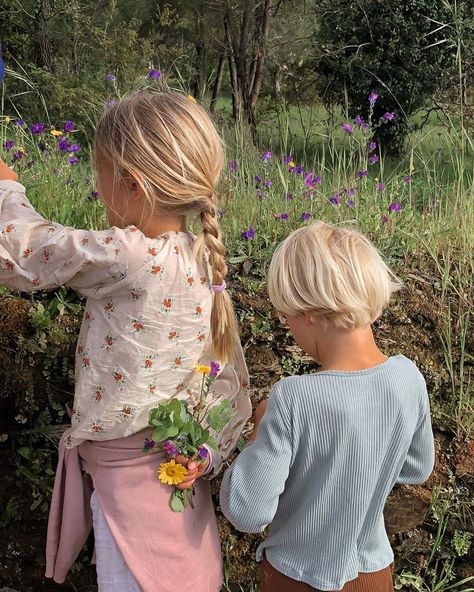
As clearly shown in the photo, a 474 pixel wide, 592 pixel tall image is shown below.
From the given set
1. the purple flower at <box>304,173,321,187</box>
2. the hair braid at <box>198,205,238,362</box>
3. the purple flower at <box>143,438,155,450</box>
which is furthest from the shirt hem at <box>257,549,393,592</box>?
the purple flower at <box>304,173,321,187</box>

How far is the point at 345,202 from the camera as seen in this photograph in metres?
3.20

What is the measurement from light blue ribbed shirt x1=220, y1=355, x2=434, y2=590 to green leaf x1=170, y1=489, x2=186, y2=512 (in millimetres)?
205

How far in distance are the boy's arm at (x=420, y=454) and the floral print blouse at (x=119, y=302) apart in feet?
1.79

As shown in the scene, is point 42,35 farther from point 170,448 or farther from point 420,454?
point 420,454

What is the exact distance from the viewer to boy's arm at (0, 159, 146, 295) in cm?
138

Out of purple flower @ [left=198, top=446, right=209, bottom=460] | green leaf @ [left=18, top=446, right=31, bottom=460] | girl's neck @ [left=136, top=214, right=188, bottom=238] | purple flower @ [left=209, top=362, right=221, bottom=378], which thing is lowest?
green leaf @ [left=18, top=446, right=31, bottom=460]

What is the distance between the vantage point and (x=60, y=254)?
1.39 m

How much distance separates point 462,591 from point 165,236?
1.67 m

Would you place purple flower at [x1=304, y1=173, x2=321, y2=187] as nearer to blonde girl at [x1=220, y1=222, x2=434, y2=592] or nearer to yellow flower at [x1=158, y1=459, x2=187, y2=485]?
blonde girl at [x1=220, y1=222, x2=434, y2=592]

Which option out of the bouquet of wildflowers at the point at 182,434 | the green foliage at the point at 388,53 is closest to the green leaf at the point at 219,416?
the bouquet of wildflowers at the point at 182,434

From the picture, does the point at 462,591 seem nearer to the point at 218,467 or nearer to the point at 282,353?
the point at 282,353

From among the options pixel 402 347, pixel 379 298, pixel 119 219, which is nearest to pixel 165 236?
pixel 119 219

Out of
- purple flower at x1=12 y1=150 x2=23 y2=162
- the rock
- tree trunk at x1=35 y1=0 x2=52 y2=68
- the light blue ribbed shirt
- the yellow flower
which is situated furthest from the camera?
tree trunk at x1=35 y1=0 x2=52 y2=68

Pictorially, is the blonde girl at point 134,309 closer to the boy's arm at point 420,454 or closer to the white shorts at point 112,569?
the white shorts at point 112,569
